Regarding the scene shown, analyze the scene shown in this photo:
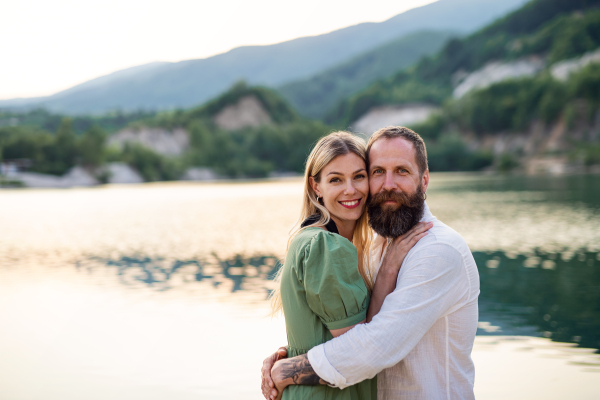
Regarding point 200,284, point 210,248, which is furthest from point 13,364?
point 210,248

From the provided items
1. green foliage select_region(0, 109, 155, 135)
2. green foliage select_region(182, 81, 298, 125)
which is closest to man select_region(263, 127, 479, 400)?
green foliage select_region(0, 109, 155, 135)

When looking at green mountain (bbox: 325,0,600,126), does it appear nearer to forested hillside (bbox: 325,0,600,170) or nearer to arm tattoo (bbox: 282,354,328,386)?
forested hillside (bbox: 325,0,600,170)

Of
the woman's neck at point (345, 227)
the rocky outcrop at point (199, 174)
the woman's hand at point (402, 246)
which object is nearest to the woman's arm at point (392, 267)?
the woman's hand at point (402, 246)

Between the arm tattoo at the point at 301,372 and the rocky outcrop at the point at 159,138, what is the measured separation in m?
126

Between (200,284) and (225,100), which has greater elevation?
Result: (225,100)

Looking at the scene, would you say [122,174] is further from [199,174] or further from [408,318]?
[408,318]

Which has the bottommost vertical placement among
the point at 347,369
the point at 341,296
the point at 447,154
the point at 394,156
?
the point at 447,154

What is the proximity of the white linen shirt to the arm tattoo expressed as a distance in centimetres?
6

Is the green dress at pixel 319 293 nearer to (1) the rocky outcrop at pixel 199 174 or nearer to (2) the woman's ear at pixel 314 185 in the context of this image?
(2) the woman's ear at pixel 314 185

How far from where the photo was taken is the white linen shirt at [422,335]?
279cm

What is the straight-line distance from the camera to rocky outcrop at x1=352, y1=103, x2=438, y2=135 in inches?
5541

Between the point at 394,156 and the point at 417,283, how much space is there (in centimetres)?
79

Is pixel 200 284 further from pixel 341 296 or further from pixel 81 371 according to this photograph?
pixel 341 296

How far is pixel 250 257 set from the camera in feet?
50.8
